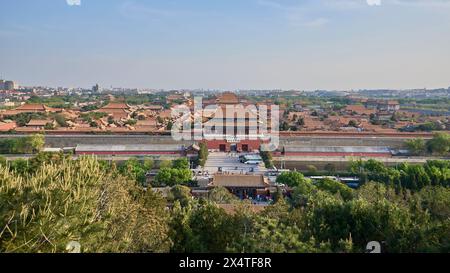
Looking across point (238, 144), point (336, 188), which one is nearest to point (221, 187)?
point (336, 188)

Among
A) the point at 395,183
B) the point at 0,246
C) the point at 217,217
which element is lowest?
the point at 395,183

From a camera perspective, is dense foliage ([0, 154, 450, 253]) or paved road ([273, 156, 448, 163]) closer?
dense foliage ([0, 154, 450, 253])

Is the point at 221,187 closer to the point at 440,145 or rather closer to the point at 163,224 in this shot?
the point at 163,224

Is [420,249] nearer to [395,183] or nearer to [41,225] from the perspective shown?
[41,225]

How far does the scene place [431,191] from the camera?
18.2 ft

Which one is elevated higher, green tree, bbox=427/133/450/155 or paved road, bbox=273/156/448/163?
green tree, bbox=427/133/450/155

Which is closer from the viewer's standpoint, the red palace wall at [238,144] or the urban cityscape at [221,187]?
the urban cityscape at [221,187]

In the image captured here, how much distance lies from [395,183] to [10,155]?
8826mm

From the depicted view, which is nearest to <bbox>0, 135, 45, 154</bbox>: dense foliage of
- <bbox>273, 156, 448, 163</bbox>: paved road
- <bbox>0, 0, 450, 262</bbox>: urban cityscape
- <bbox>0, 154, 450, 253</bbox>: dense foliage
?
<bbox>0, 0, 450, 262</bbox>: urban cityscape

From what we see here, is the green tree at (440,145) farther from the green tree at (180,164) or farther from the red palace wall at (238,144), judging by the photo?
the green tree at (180,164)

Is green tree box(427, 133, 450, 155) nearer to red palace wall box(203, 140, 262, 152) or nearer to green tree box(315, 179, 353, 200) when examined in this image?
red palace wall box(203, 140, 262, 152)

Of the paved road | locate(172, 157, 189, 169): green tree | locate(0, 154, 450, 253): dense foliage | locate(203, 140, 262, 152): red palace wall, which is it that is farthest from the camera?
locate(203, 140, 262, 152): red palace wall

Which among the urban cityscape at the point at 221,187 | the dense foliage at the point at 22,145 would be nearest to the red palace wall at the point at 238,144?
the urban cityscape at the point at 221,187
